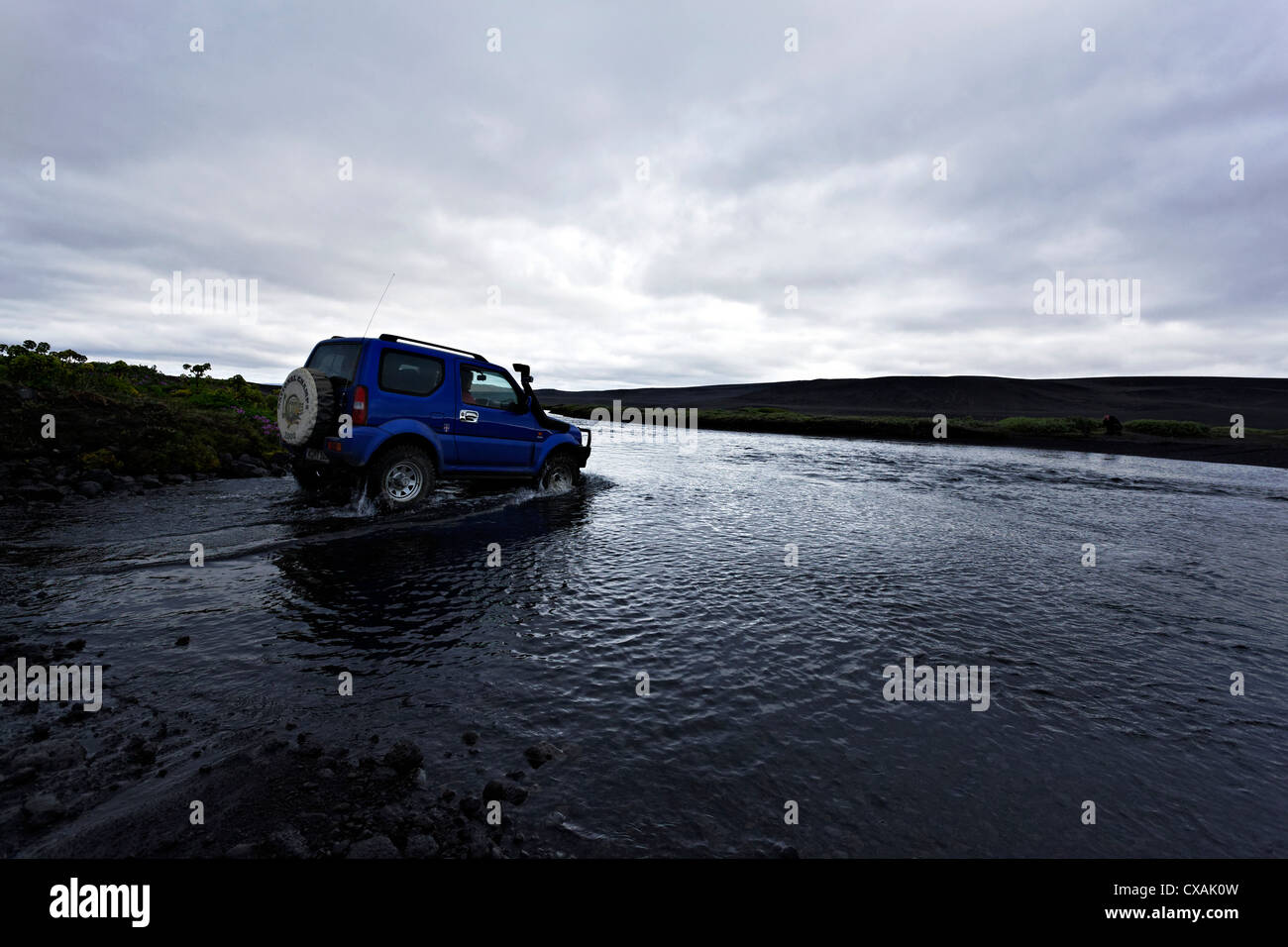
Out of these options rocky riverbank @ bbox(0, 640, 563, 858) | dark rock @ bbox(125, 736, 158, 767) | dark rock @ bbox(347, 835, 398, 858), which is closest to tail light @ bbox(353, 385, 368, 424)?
rocky riverbank @ bbox(0, 640, 563, 858)

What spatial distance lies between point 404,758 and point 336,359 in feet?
24.9

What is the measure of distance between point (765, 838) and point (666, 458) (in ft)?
64.3

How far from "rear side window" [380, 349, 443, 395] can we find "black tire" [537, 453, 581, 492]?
298 cm

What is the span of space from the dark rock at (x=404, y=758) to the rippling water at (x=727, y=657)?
3.9 inches

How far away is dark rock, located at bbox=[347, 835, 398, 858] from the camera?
7.36 ft

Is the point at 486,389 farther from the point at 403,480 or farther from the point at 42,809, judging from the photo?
the point at 42,809

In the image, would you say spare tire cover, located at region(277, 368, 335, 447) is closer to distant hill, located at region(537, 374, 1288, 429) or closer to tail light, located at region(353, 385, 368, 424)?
tail light, located at region(353, 385, 368, 424)

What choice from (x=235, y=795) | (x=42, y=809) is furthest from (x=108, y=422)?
(x=235, y=795)

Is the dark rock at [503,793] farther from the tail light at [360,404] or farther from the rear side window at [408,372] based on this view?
the rear side window at [408,372]

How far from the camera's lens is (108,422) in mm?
10609

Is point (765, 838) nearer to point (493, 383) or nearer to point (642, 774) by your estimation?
point (642, 774)

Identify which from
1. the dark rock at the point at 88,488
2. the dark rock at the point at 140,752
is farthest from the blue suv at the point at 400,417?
the dark rock at the point at 140,752
